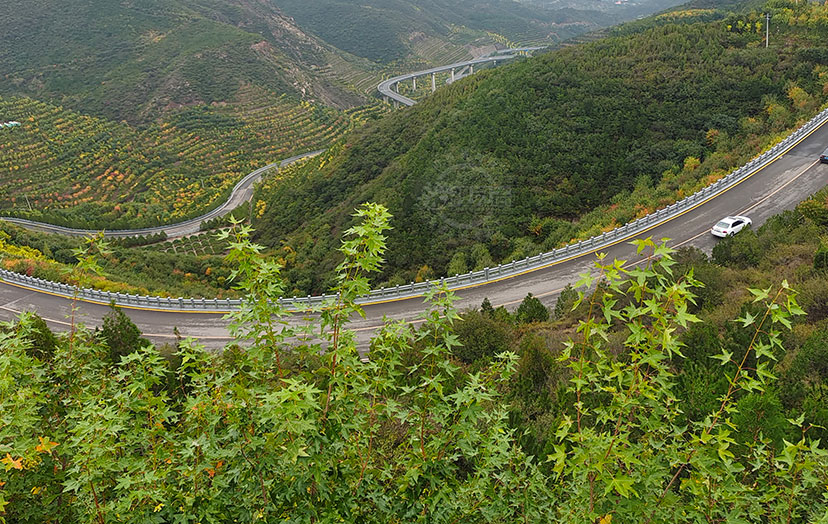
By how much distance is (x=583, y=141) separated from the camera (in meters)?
38.4

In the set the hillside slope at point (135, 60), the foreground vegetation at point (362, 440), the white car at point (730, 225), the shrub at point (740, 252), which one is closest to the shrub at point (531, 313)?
the shrub at point (740, 252)

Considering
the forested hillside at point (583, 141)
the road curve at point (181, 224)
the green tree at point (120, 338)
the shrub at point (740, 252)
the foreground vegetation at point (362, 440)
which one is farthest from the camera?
the road curve at point (181, 224)

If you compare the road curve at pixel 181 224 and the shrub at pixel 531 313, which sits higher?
the shrub at pixel 531 313

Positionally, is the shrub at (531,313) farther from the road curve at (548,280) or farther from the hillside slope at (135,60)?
the hillside slope at (135,60)

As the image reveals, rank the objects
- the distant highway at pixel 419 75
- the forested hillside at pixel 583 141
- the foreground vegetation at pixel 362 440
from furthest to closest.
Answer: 1. the distant highway at pixel 419 75
2. the forested hillside at pixel 583 141
3. the foreground vegetation at pixel 362 440

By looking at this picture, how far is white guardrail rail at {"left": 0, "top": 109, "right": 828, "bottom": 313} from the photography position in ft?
80.7

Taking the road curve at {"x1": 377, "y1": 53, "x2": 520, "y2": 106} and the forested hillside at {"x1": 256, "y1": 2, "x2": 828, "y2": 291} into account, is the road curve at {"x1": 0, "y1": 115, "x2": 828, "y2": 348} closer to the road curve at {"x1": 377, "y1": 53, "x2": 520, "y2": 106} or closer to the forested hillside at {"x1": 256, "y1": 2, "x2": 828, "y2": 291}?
the forested hillside at {"x1": 256, "y1": 2, "x2": 828, "y2": 291}

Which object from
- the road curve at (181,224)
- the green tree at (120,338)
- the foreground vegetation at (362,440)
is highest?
the foreground vegetation at (362,440)

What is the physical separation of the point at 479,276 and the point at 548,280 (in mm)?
3388

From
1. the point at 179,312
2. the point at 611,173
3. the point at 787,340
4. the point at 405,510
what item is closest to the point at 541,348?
the point at 787,340

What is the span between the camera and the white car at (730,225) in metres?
23.4

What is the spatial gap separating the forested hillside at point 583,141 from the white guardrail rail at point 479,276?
1678 millimetres

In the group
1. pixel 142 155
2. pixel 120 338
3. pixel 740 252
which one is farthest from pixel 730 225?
pixel 142 155

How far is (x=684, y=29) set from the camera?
151 ft
